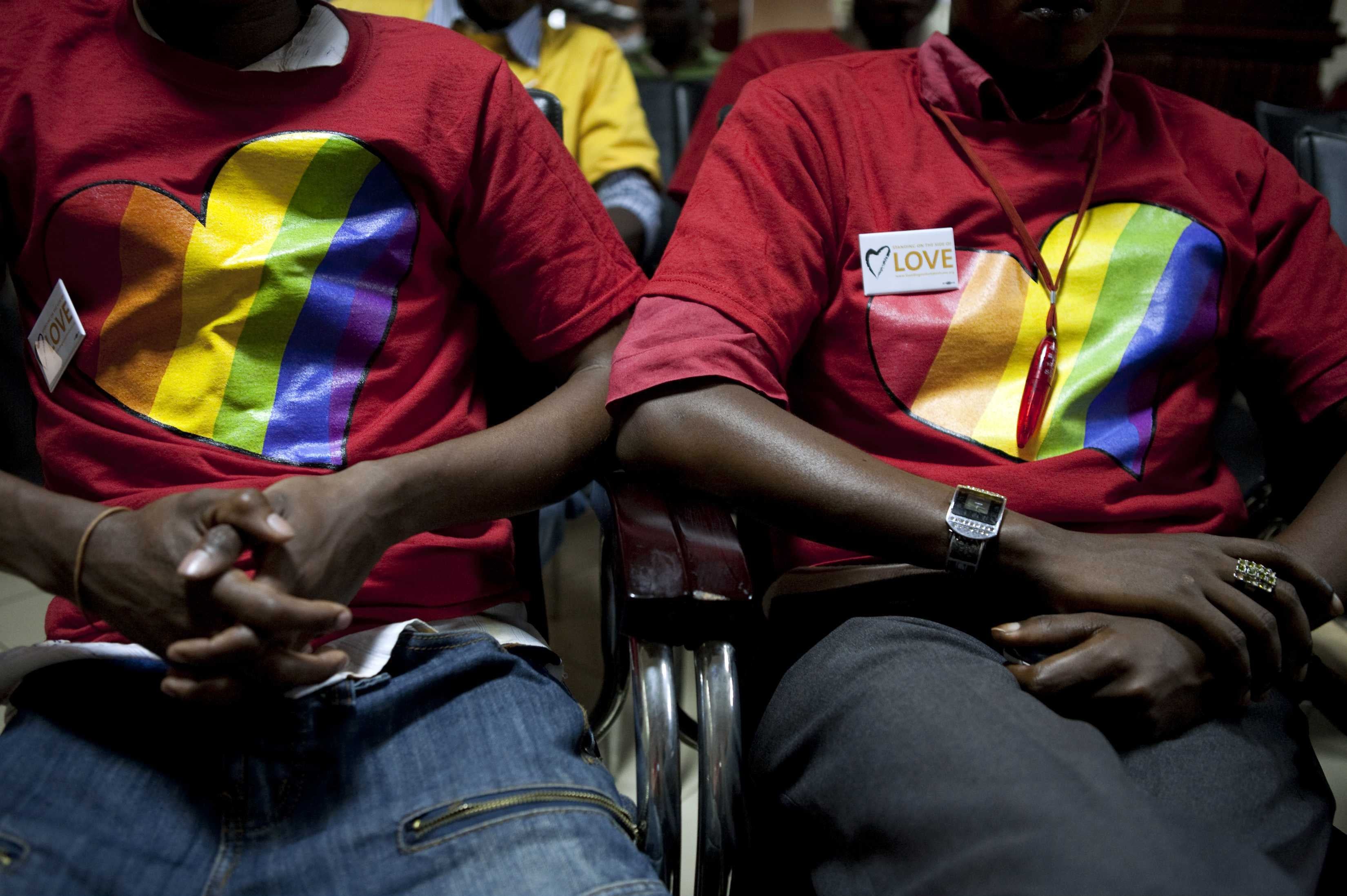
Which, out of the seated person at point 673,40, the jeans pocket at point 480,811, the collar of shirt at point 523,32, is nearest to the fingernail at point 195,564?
the jeans pocket at point 480,811

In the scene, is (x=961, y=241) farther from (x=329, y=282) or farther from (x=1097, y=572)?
(x=329, y=282)

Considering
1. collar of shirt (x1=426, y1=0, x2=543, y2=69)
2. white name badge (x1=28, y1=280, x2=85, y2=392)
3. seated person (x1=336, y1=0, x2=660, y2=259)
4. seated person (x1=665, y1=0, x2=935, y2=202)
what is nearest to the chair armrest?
white name badge (x1=28, y1=280, x2=85, y2=392)

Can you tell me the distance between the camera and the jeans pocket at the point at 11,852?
64 cm

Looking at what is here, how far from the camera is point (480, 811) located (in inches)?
28.8

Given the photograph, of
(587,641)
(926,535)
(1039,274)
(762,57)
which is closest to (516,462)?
(926,535)

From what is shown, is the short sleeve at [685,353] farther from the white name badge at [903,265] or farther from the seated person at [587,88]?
the seated person at [587,88]

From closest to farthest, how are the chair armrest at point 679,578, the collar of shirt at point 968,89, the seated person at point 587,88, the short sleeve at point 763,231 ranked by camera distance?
the chair armrest at point 679,578, the short sleeve at point 763,231, the collar of shirt at point 968,89, the seated person at point 587,88

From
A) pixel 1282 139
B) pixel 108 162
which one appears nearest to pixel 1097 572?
pixel 108 162

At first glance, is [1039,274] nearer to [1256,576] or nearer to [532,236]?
[1256,576]

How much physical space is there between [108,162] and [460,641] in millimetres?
553

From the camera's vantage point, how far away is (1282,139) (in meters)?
1.72

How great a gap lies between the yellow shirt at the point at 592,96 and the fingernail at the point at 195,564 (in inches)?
66.3

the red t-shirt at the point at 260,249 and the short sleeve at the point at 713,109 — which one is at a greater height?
the red t-shirt at the point at 260,249

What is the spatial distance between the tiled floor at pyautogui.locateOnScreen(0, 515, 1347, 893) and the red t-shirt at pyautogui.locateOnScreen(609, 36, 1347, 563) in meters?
0.67
